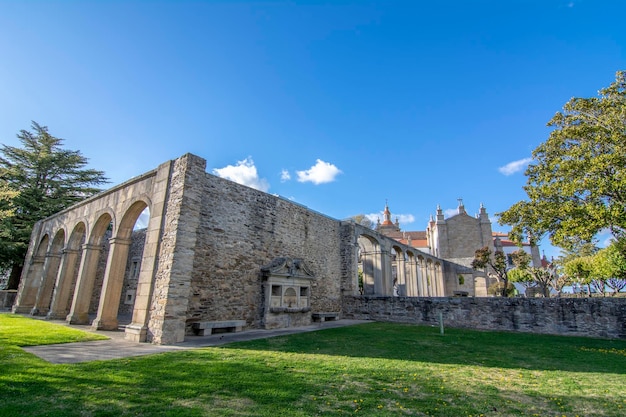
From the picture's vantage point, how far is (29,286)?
15.4m

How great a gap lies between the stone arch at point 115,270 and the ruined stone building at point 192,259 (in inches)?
1.2

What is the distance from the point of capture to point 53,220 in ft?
49.8

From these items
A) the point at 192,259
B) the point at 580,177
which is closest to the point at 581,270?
the point at 580,177

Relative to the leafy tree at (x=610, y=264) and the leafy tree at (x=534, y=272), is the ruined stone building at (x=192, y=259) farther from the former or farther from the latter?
the leafy tree at (x=534, y=272)

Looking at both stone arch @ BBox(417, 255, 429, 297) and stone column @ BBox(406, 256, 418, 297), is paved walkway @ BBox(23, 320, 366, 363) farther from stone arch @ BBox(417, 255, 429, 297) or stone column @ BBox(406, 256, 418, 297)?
stone arch @ BBox(417, 255, 429, 297)

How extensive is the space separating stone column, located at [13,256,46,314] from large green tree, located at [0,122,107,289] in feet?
10.4

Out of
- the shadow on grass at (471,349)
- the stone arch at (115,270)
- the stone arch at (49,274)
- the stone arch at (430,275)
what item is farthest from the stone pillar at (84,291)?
the stone arch at (430,275)

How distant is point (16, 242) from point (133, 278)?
8173 mm

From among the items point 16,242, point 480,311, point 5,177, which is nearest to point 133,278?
point 16,242

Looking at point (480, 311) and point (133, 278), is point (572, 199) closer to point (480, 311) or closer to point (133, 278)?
point (480, 311)

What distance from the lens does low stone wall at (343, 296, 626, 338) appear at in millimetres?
10383

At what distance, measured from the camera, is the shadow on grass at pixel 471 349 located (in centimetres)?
620

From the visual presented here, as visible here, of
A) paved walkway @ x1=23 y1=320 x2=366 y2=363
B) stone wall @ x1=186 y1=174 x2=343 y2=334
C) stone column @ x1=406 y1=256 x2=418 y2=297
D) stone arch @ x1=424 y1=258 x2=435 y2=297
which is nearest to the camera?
paved walkway @ x1=23 y1=320 x2=366 y2=363

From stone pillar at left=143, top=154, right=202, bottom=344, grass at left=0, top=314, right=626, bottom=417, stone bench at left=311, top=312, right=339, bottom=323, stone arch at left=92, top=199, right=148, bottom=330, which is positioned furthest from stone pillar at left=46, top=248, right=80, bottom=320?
stone bench at left=311, top=312, right=339, bottom=323
